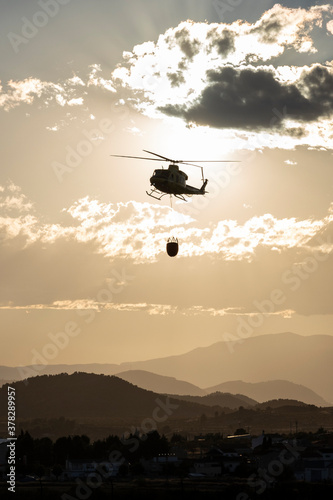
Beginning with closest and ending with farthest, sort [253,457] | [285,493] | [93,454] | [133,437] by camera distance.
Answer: [285,493]
[253,457]
[93,454]
[133,437]

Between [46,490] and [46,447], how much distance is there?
49.9 meters

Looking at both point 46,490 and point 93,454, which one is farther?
point 93,454

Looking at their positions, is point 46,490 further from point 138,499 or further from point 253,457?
point 253,457

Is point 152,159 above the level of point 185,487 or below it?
above

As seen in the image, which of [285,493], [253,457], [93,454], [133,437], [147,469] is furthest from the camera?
[133,437]

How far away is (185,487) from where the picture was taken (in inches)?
4067

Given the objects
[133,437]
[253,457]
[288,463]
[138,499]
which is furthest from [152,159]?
[133,437]

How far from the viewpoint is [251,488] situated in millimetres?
101062

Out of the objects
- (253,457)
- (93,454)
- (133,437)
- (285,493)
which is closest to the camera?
(285,493)

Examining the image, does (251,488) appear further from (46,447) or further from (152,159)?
(46,447)

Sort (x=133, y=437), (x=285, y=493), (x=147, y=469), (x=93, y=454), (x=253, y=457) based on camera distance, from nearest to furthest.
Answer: (x=285, y=493)
(x=147, y=469)
(x=253, y=457)
(x=93, y=454)
(x=133, y=437)

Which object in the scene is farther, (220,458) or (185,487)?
(220,458)

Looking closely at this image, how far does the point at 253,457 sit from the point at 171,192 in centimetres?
6203

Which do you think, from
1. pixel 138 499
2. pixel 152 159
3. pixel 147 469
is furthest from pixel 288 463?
pixel 152 159
